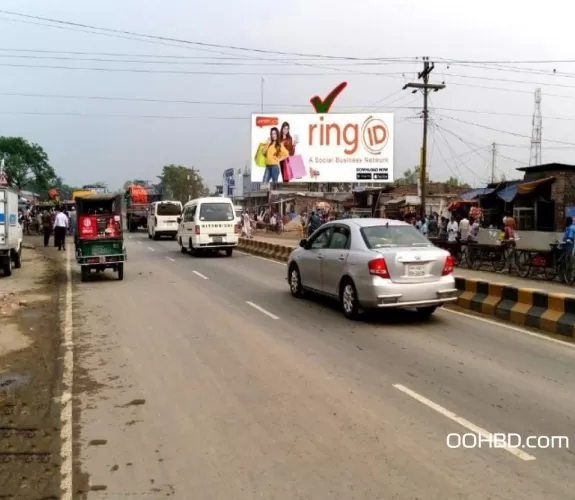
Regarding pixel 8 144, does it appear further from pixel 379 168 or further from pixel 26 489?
pixel 26 489

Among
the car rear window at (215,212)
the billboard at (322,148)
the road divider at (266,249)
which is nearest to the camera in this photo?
the road divider at (266,249)

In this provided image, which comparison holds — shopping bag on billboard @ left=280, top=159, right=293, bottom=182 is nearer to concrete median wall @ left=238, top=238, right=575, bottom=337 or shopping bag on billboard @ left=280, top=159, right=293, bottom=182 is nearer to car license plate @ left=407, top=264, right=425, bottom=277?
concrete median wall @ left=238, top=238, right=575, bottom=337

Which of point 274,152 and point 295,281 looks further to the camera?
point 274,152

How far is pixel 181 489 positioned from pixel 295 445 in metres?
1.04

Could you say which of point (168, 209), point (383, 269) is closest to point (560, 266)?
point (383, 269)

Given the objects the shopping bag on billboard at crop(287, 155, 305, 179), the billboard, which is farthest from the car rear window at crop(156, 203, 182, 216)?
the shopping bag on billboard at crop(287, 155, 305, 179)

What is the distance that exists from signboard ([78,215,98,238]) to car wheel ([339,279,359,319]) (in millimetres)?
7993

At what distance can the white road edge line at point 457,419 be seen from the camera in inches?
181

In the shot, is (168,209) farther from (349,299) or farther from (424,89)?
(349,299)

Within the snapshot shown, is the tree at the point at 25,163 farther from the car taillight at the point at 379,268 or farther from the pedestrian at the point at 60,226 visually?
the car taillight at the point at 379,268

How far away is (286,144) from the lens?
42.2m

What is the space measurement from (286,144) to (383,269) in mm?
33788
